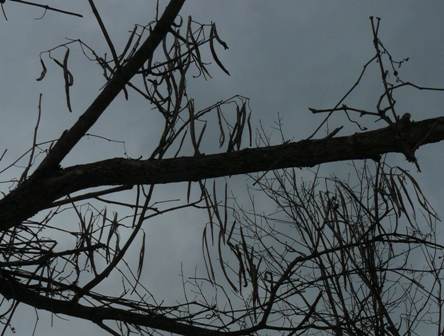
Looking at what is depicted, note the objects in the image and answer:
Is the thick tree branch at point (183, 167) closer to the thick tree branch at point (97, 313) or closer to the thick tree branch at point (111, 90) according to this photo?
the thick tree branch at point (111, 90)

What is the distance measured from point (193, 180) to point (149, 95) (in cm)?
32

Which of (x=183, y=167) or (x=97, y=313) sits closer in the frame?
(x=183, y=167)

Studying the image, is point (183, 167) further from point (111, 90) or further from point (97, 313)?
point (97, 313)

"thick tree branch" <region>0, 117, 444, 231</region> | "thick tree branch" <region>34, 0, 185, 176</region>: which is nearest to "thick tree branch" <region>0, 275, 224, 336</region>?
"thick tree branch" <region>0, 117, 444, 231</region>

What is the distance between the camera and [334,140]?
5.45 ft

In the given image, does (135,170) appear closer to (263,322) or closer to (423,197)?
(263,322)

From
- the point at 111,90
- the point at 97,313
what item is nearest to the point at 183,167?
the point at 111,90

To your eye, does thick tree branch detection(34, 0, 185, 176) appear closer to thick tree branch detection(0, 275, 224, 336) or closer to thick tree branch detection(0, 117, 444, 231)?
thick tree branch detection(0, 117, 444, 231)

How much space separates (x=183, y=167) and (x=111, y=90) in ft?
1.02

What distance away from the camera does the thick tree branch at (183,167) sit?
1646 millimetres

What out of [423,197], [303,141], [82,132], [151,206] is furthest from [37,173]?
[423,197]

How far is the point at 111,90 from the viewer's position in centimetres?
155

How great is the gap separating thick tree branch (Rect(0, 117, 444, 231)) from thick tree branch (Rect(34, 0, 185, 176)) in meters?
0.06

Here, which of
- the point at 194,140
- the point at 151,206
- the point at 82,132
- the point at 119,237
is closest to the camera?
the point at 82,132
